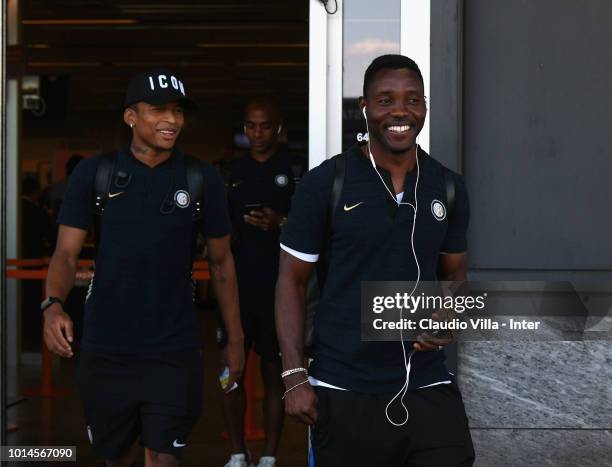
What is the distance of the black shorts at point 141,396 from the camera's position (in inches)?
185

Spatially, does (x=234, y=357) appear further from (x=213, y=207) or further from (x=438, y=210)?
(x=438, y=210)

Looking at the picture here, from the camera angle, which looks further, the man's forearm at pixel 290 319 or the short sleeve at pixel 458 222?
the short sleeve at pixel 458 222

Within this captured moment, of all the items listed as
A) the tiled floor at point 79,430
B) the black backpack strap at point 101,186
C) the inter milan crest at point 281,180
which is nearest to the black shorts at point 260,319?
the inter milan crest at point 281,180

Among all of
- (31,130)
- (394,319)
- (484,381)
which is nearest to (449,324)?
(394,319)

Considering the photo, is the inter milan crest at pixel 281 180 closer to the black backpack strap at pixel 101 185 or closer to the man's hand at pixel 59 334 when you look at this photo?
the black backpack strap at pixel 101 185

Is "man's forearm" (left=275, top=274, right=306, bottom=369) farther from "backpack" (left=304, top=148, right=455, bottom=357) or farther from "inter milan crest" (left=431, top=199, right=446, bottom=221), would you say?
"inter milan crest" (left=431, top=199, right=446, bottom=221)

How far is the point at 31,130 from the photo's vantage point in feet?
94.1

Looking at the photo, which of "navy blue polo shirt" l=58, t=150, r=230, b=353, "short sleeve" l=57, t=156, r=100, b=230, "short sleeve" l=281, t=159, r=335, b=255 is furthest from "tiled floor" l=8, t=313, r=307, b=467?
"short sleeve" l=281, t=159, r=335, b=255

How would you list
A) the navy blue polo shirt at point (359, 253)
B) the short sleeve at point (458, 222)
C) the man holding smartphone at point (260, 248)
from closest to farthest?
1. the navy blue polo shirt at point (359, 253)
2. the short sleeve at point (458, 222)
3. the man holding smartphone at point (260, 248)

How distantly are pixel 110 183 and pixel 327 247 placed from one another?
4.08ft

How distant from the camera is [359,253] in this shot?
12.2 ft

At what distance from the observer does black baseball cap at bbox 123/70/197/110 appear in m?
4.84

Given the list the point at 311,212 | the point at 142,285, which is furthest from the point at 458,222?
the point at 142,285

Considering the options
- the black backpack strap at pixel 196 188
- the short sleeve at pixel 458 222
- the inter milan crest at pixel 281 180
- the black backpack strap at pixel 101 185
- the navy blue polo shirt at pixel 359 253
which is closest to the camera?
the navy blue polo shirt at pixel 359 253
